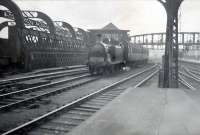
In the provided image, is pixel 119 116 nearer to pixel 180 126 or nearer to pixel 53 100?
pixel 180 126

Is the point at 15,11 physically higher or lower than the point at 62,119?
higher

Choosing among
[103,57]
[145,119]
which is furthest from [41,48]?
[145,119]

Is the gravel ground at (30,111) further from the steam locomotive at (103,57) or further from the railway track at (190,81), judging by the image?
the steam locomotive at (103,57)

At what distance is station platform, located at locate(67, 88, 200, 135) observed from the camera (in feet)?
20.3

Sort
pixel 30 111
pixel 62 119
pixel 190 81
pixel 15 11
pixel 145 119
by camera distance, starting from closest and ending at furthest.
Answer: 1. pixel 145 119
2. pixel 62 119
3. pixel 30 111
4. pixel 190 81
5. pixel 15 11

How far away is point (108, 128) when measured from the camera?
6492 millimetres

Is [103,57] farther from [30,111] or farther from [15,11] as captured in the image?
[30,111]

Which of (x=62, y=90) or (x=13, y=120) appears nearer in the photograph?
(x=13, y=120)

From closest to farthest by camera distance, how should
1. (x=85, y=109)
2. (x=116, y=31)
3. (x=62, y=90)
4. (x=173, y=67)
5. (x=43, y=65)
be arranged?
(x=85, y=109)
(x=62, y=90)
(x=173, y=67)
(x=43, y=65)
(x=116, y=31)

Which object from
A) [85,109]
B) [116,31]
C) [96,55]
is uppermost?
[116,31]

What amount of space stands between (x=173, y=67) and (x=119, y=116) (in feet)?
29.5

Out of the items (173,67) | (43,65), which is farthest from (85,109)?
(43,65)

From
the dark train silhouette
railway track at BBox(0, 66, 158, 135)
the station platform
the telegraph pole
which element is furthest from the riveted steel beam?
the station platform

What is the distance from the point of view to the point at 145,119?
7.29 metres
